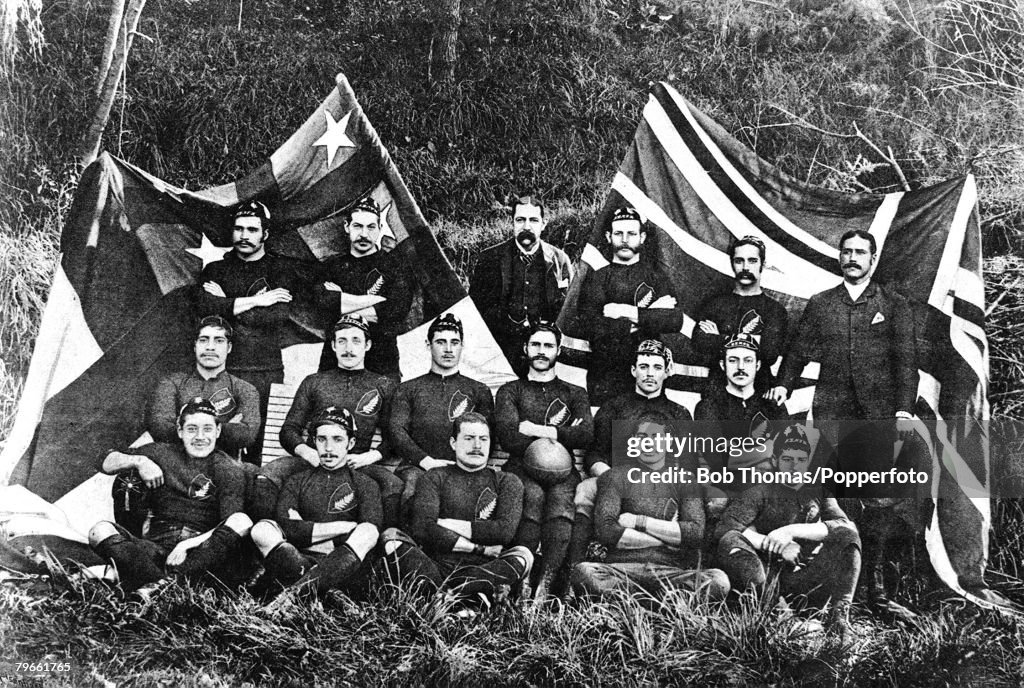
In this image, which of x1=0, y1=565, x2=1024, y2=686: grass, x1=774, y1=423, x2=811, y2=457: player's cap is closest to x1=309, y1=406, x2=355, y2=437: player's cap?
x1=0, y1=565, x2=1024, y2=686: grass

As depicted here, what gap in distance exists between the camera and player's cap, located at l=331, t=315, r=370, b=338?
19.2 ft

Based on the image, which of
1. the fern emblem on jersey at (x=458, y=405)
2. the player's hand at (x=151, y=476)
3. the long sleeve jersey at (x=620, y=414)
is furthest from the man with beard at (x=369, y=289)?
the long sleeve jersey at (x=620, y=414)

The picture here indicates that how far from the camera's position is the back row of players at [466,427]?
563cm

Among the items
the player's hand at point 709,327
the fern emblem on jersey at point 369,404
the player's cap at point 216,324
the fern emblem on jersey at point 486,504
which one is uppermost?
the player's cap at point 216,324

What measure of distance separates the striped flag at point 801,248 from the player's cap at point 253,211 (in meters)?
2.04

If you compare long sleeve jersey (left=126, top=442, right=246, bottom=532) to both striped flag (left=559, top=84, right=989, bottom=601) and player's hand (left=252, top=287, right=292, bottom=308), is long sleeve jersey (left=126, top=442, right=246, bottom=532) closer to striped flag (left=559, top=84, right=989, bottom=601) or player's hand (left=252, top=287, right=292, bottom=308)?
player's hand (left=252, top=287, right=292, bottom=308)

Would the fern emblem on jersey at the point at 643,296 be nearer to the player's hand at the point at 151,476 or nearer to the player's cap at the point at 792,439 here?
the player's cap at the point at 792,439

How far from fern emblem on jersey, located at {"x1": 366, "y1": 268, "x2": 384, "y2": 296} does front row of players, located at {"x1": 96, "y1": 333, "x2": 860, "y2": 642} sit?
0.80 metres

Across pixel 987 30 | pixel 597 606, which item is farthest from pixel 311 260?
pixel 987 30

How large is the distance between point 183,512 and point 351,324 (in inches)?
61.3

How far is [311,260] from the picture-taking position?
19.4 ft

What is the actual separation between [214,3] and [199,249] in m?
1.73

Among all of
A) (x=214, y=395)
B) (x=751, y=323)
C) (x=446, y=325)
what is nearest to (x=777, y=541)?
(x=751, y=323)

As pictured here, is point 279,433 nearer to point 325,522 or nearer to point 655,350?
point 325,522
